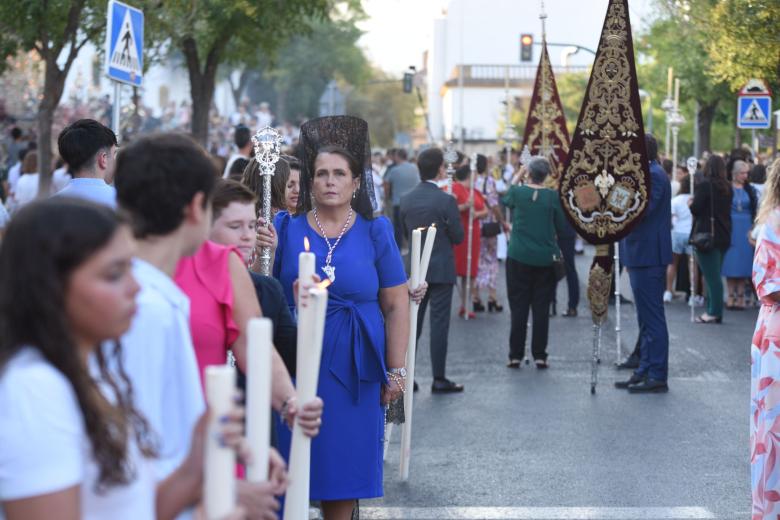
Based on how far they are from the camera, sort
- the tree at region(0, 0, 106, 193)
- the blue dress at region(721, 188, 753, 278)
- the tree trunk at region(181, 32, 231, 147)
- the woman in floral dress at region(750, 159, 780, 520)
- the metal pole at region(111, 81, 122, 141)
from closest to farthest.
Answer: the woman in floral dress at region(750, 159, 780, 520), the metal pole at region(111, 81, 122, 141), the tree at region(0, 0, 106, 193), the blue dress at region(721, 188, 753, 278), the tree trunk at region(181, 32, 231, 147)

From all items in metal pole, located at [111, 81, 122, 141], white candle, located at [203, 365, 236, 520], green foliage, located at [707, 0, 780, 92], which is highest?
green foliage, located at [707, 0, 780, 92]

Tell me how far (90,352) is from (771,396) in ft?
13.6

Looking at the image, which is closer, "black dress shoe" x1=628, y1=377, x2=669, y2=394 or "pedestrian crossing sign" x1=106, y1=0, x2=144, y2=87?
"pedestrian crossing sign" x1=106, y1=0, x2=144, y2=87

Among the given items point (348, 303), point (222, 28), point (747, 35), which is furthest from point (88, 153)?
point (222, 28)

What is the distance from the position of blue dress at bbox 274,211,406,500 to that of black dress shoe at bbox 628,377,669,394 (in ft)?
18.1

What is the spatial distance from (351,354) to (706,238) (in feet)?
34.9

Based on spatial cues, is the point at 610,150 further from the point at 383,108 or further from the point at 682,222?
the point at 383,108

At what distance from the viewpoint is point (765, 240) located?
6090 mm

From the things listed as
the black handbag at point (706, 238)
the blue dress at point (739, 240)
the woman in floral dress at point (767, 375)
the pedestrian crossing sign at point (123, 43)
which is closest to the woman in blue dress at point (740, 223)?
the blue dress at point (739, 240)

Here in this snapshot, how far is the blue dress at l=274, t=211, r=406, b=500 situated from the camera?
568 centimetres

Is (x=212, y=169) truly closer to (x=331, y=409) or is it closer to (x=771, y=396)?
(x=331, y=409)

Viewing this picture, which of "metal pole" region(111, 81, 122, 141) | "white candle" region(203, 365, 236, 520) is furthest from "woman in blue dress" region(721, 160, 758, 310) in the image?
"white candle" region(203, 365, 236, 520)

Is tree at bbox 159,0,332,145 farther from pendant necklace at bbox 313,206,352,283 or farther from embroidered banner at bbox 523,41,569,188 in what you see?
pendant necklace at bbox 313,206,352,283

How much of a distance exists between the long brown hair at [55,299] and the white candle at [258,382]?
0.32 metres
